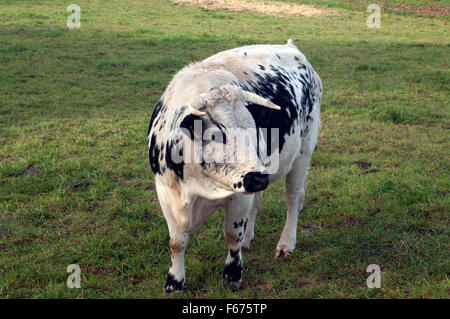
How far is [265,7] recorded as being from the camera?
794 inches

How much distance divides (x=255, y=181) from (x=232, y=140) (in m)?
0.28

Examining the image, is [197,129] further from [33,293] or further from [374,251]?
[374,251]

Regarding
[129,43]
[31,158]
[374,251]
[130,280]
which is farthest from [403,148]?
[129,43]

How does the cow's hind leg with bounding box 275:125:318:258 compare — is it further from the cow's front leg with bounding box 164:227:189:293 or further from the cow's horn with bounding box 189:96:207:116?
the cow's horn with bounding box 189:96:207:116

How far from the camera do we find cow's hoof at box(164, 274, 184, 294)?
3799 mm

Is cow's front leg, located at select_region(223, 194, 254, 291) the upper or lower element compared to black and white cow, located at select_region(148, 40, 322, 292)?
lower

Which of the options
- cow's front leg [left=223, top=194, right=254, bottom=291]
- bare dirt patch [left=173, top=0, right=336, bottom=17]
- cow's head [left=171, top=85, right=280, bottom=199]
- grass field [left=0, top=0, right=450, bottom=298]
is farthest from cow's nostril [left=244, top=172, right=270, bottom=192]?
bare dirt patch [left=173, top=0, right=336, bottom=17]

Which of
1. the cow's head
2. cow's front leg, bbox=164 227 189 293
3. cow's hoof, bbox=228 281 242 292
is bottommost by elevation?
cow's hoof, bbox=228 281 242 292

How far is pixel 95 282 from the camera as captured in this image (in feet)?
12.9

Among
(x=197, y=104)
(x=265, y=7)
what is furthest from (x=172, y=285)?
(x=265, y=7)

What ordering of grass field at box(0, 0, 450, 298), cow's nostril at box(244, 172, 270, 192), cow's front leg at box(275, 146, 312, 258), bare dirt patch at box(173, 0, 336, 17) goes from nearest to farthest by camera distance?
cow's nostril at box(244, 172, 270, 192) → grass field at box(0, 0, 450, 298) → cow's front leg at box(275, 146, 312, 258) → bare dirt patch at box(173, 0, 336, 17)

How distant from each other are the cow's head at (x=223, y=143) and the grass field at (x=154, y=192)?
1219 mm

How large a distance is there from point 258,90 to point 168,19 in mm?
14124

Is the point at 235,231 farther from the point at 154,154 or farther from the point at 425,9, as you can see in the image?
the point at 425,9
